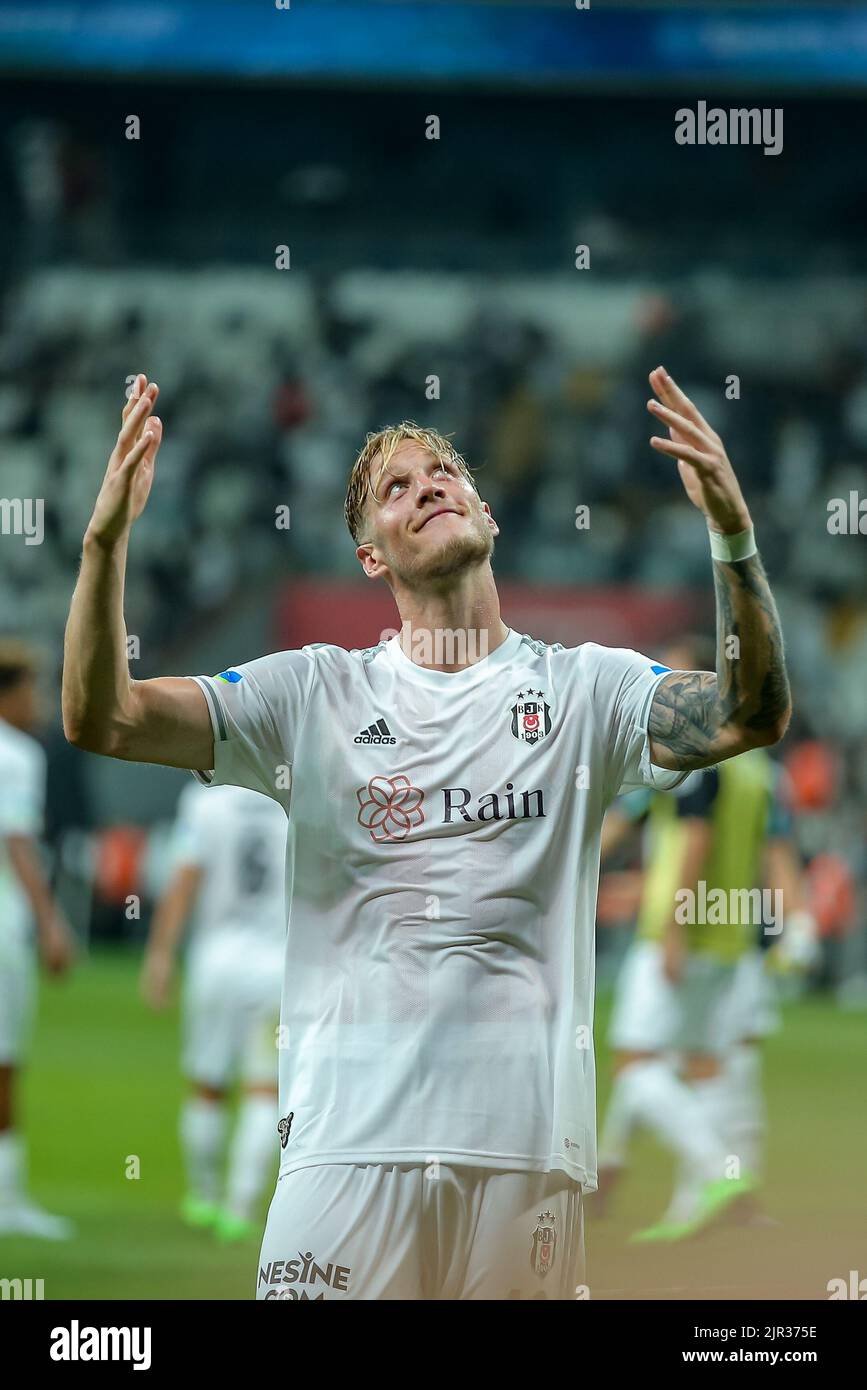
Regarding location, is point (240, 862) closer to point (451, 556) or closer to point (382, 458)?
point (382, 458)

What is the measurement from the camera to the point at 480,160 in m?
19.6

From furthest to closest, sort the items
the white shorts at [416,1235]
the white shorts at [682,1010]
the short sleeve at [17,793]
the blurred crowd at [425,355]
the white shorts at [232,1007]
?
1. the blurred crowd at [425,355]
2. the white shorts at [682,1010]
3. the white shorts at [232,1007]
4. the short sleeve at [17,793]
5. the white shorts at [416,1235]

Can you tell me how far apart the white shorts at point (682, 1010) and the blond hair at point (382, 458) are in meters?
4.40

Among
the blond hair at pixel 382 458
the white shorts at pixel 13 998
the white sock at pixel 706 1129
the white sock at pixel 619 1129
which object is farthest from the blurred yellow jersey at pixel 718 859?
the blond hair at pixel 382 458

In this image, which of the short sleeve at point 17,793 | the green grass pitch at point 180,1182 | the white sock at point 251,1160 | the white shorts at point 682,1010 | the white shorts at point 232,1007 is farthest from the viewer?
the white shorts at point 682,1010

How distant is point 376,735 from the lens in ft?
11.4

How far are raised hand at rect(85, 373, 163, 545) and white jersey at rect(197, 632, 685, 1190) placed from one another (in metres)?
0.38

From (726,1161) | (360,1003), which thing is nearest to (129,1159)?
(726,1161)

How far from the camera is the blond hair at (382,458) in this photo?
145 inches

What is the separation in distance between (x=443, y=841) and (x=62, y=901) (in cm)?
1407

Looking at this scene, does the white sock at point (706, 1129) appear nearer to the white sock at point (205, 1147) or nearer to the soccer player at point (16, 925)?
the white sock at point (205, 1147)

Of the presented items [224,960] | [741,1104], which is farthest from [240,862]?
[741,1104]

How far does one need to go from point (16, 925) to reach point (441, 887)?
4582 millimetres

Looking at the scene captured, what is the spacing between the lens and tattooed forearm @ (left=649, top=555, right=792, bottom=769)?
3166 mm
